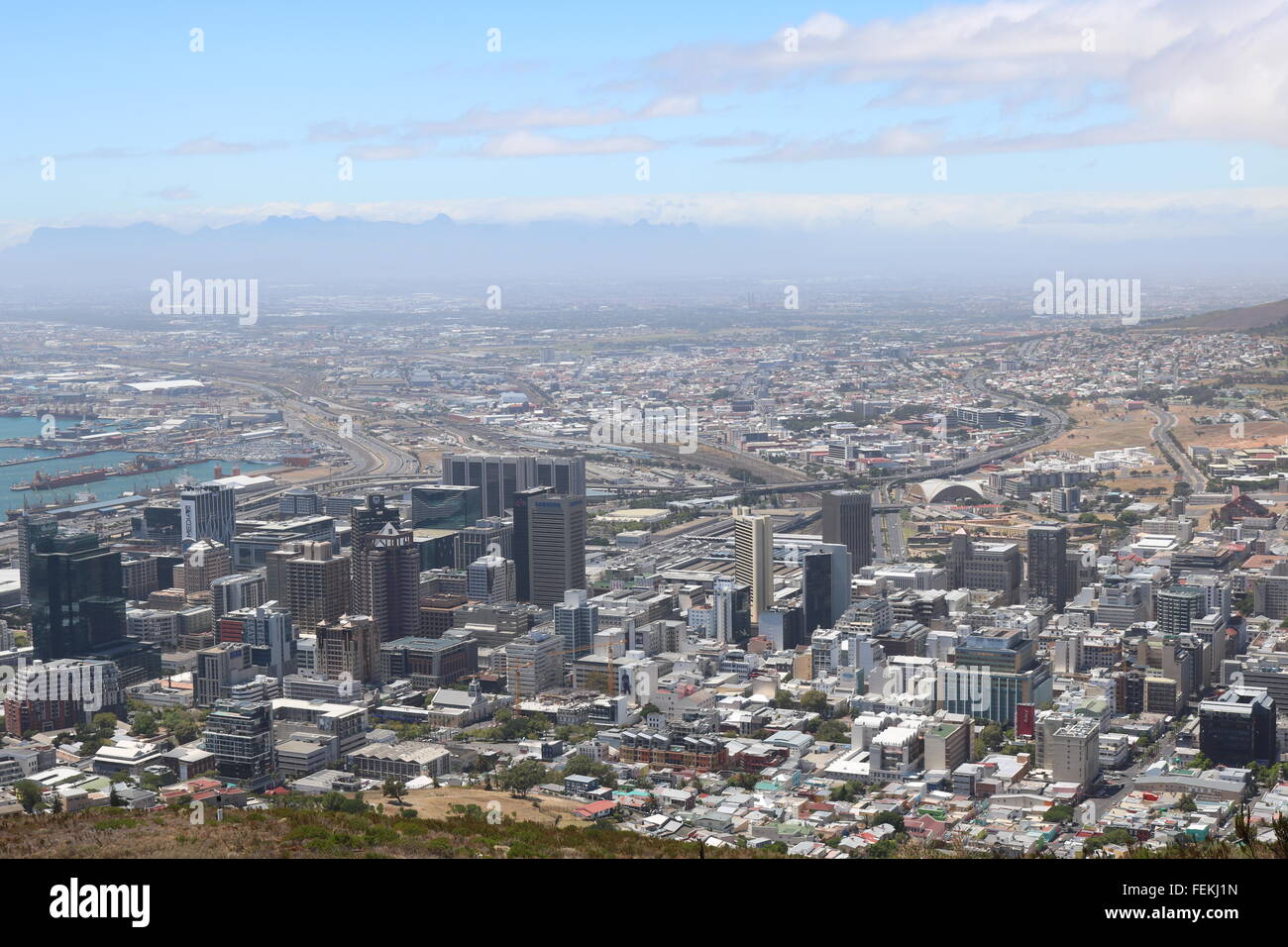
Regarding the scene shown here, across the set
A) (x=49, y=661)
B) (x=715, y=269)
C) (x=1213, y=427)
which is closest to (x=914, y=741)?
(x=49, y=661)

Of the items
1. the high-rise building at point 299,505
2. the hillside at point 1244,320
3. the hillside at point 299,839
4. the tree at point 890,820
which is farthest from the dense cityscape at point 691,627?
the hillside at point 1244,320

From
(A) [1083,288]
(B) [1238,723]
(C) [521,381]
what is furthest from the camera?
(A) [1083,288]

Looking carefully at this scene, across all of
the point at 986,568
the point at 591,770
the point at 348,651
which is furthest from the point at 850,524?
the point at 591,770

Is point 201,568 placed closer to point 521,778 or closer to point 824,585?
point 824,585

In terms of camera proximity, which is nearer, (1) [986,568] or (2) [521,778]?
(2) [521,778]

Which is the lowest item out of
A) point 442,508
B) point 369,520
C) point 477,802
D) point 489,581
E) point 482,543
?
point 477,802

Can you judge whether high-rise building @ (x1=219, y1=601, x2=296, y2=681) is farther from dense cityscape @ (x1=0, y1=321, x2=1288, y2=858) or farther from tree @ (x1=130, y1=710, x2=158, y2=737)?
tree @ (x1=130, y1=710, x2=158, y2=737)
